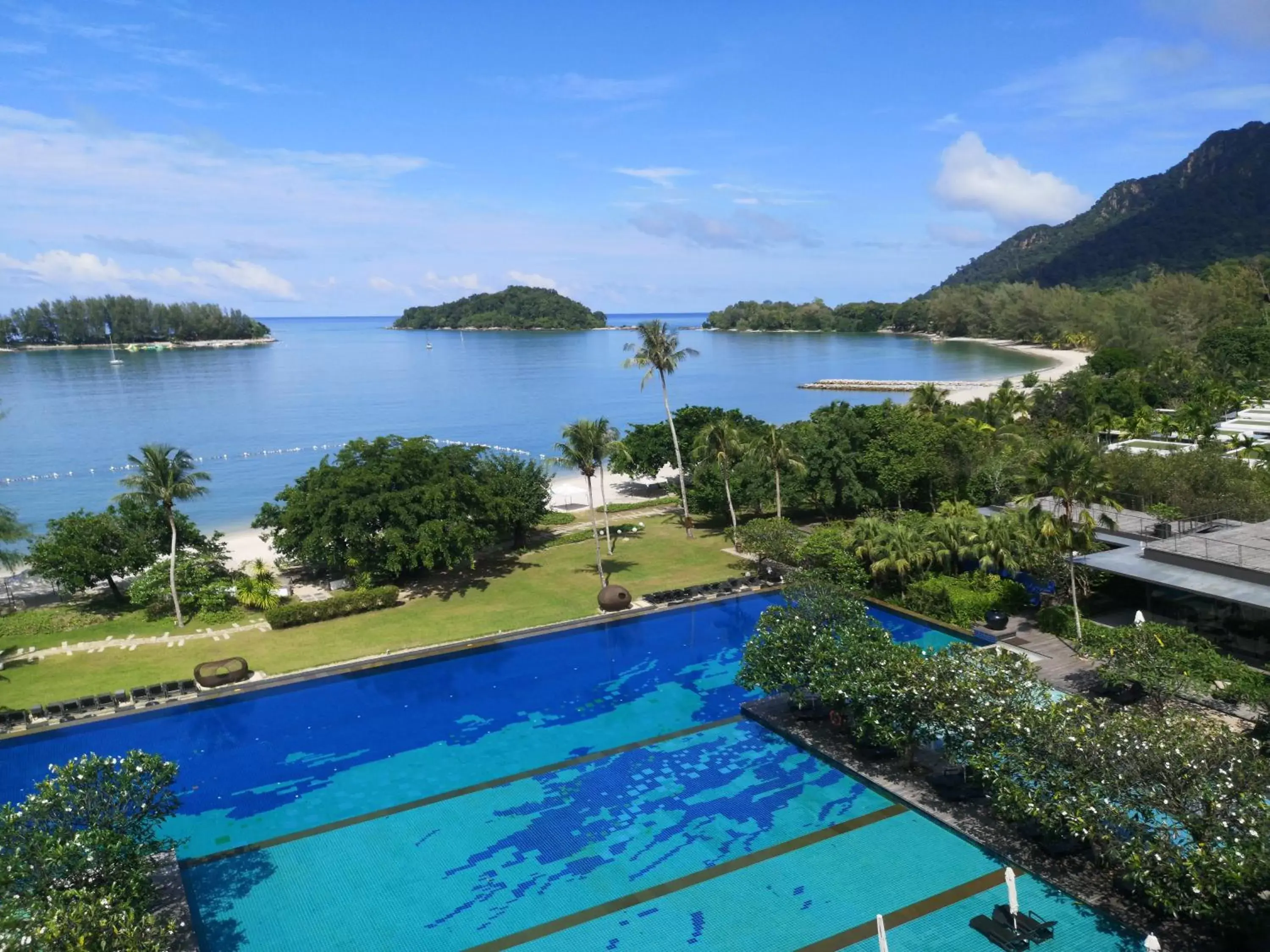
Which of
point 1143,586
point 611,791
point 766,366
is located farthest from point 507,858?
point 766,366

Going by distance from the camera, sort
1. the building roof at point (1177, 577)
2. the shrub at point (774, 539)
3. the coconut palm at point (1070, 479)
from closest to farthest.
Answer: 1. the building roof at point (1177, 577)
2. the coconut palm at point (1070, 479)
3. the shrub at point (774, 539)

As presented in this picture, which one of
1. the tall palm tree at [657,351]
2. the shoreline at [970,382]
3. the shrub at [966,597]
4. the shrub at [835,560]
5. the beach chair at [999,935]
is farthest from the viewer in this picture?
the shoreline at [970,382]

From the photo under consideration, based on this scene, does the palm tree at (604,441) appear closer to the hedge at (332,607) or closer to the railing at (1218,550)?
the hedge at (332,607)

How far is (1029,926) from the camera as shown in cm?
1285

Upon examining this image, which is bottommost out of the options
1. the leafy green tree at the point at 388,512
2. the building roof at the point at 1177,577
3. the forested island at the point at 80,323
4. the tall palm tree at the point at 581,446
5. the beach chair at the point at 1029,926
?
the beach chair at the point at 1029,926

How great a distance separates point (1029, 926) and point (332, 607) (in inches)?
977

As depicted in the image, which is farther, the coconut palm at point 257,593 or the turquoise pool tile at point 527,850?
the coconut palm at point 257,593

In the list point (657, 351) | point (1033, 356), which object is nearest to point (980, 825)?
point (657, 351)

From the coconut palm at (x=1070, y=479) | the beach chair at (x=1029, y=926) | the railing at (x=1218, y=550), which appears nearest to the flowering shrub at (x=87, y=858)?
the beach chair at (x=1029, y=926)

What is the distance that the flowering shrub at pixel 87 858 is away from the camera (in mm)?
11258

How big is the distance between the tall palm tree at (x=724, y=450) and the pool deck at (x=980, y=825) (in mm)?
16410

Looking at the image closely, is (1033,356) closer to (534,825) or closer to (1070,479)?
(1070,479)

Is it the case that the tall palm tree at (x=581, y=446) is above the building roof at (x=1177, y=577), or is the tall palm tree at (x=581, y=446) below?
above

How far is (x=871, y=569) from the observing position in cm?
2903
